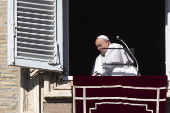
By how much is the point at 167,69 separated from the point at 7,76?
2257 mm

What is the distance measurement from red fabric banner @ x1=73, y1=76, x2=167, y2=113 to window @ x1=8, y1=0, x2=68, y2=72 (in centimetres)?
48

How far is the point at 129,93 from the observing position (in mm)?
14750

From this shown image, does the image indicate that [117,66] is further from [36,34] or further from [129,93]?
[36,34]

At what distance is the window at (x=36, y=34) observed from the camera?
14703 mm

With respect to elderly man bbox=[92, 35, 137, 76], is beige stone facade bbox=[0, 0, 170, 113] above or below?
below

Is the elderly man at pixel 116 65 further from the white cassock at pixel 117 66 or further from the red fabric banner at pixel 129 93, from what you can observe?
the red fabric banner at pixel 129 93

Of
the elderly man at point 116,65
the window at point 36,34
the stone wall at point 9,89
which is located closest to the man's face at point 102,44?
the elderly man at point 116,65

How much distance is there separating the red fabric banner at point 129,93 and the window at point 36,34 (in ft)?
1.57

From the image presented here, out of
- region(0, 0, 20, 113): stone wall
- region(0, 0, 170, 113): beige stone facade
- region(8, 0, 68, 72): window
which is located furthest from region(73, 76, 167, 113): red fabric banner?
region(0, 0, 20, 113): stone wall

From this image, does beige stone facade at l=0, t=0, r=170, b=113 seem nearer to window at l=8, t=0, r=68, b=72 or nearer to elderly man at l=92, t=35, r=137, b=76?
window at l=8, t=0, r=68, b=72

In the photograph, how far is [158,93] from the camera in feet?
48.3

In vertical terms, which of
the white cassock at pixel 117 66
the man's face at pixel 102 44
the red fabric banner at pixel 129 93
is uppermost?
the man's face at pixel 102 44

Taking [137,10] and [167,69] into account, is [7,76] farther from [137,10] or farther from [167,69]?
[137,10]

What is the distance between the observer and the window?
48.2 ft
